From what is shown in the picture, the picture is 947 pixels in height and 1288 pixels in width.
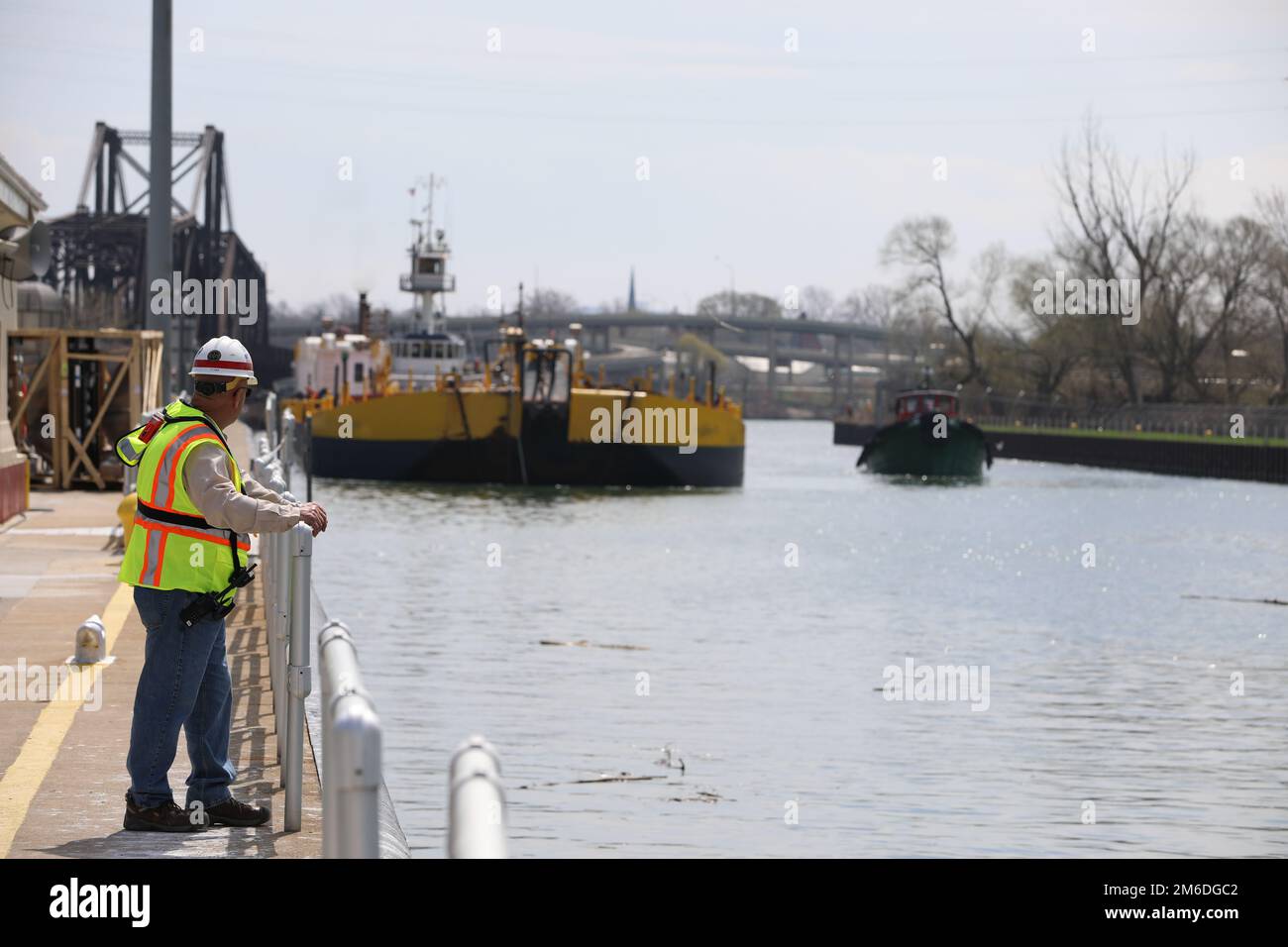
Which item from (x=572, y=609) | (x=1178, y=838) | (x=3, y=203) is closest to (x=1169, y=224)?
(x=572, y=609)

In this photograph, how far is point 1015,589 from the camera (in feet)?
112

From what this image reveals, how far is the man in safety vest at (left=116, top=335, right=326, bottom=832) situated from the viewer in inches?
320

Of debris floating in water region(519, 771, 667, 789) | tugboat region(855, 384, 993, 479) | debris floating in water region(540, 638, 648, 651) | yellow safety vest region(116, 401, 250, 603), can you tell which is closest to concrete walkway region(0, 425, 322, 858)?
yellow safety vest region(116, 401, 250, 603)

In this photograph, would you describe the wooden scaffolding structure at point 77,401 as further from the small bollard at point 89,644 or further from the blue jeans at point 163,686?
the blue jeans at point 163,686

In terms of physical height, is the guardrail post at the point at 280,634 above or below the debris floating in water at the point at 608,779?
above

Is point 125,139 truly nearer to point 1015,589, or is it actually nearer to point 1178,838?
point 1015,589

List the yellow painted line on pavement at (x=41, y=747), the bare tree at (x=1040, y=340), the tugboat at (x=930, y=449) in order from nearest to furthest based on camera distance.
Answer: the yellow painted line on pavement at (x=41, y=747)
the tugboat at (x=930, y=449)
the bare tree at (x=1040, y=340)

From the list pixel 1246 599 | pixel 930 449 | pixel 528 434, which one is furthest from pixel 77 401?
pixel 930 449

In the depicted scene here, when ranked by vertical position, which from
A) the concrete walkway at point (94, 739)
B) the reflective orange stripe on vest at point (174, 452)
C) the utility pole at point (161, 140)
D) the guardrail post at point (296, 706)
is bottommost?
the concrete walkway at point (94, 739)

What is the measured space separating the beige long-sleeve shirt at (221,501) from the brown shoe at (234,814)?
1.19m

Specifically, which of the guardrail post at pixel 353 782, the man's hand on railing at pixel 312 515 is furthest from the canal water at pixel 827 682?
the guardrail post at pixel 353 782

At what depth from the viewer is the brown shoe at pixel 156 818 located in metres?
8.31

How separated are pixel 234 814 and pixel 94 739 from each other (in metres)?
2.27

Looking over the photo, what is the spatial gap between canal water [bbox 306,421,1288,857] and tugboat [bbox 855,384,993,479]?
32.2 meters
